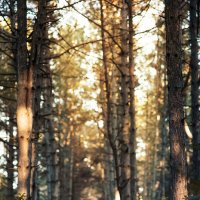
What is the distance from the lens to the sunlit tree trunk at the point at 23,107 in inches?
223

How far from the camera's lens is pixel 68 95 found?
76.7 feet

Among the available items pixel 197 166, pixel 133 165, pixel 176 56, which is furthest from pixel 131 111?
pixel 176 56

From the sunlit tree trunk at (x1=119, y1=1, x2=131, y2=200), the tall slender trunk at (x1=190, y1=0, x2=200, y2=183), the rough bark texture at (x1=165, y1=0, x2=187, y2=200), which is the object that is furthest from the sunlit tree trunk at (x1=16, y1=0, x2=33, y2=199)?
the tall slender trunk at (x1=190, y1=0, x2=200, y2=183)

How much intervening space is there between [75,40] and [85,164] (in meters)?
12.2

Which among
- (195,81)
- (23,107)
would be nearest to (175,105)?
(23,107)

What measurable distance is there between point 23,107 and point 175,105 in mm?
2307

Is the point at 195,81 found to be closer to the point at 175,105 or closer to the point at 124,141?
the point at 124,141

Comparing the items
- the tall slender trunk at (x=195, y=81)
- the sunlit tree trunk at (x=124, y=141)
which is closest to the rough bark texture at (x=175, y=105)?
the sunlit tree trunk at (x=124, y=141)

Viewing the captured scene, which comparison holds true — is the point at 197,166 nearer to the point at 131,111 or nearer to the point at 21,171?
the point at 131,111

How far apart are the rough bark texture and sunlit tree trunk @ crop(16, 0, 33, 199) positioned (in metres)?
2.15

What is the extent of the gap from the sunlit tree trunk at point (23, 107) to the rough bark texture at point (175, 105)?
2.15 m

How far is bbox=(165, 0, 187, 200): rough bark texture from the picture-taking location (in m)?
6.22

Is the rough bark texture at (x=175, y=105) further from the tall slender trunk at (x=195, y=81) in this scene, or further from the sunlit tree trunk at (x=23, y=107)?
the tall slender trunk at (x=195, y=81)

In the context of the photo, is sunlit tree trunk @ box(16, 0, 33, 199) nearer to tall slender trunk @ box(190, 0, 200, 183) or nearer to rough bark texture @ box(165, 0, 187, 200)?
rough bark texture @ box(165, 0, 187, 200)
